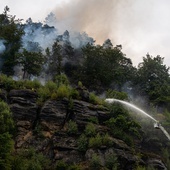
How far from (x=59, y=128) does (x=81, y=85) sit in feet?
20.8

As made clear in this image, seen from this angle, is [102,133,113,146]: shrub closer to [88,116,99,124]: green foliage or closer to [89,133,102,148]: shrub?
[89,133,102,148]: shrub

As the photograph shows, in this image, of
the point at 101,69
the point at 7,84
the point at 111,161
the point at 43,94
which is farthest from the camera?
the point at 101,69

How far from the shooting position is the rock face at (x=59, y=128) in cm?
3009

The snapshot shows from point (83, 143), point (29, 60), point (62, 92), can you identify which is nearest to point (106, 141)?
point (83, 143)

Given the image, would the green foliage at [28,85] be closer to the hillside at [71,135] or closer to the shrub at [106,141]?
the hillside at [71,135]

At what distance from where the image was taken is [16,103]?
32938 mm

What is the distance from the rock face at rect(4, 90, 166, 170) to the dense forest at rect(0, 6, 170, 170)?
1.27ft

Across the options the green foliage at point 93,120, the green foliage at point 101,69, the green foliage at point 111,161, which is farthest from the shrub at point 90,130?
the green foliage at point 101,69

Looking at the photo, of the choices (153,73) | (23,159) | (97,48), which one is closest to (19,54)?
(97,48)

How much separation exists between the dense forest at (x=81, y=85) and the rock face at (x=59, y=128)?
387 millimetres

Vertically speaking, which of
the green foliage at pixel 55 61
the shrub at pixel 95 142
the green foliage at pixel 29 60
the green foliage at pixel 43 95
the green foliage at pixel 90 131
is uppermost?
the green foliage at pixel 55 61

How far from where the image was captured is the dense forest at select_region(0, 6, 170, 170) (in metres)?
28.4

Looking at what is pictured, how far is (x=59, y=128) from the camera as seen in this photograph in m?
32.3

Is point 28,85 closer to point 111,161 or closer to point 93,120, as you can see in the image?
point 93,120
